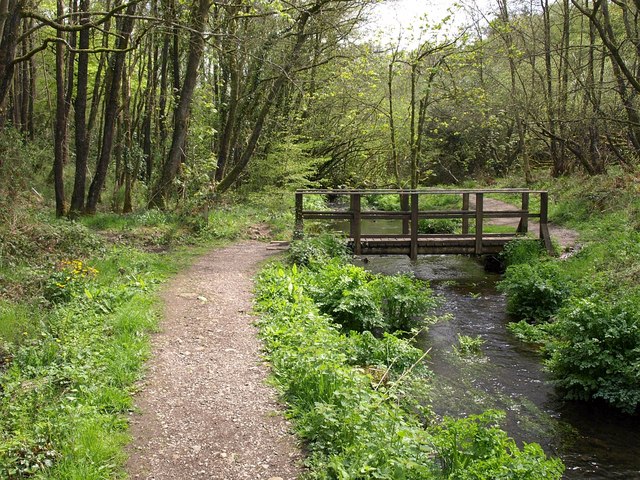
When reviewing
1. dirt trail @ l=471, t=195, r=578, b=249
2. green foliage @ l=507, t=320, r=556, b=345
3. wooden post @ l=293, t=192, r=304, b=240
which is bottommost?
green foliage @ l=507, t=320, r=556, b=345

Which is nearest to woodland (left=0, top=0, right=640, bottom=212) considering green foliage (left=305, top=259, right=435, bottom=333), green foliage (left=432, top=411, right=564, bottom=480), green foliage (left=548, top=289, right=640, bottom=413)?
green foliage (left=305, top=259, right=435, bottom=333)

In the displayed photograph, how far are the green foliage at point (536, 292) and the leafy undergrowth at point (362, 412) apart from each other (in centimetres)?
329

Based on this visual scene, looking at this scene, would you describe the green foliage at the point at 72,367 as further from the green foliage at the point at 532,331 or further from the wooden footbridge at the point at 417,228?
the green foliage at the point at 532,331

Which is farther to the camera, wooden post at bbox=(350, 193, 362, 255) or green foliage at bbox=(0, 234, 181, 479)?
wooden post at bbox=(350, 193, 362, 255)

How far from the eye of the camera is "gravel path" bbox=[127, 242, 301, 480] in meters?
4.48

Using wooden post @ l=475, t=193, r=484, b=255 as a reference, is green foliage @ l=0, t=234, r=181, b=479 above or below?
below

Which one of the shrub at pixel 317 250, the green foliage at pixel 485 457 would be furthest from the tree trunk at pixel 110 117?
the green foliage at pixel 485 457

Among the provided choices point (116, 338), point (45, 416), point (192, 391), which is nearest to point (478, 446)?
point (192, 391)

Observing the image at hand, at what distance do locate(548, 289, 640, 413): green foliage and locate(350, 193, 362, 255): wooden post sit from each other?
6.18m

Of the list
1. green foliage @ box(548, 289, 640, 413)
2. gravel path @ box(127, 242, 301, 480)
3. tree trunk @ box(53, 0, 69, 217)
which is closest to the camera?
gravel path @ box(127, 242, 301, 480)

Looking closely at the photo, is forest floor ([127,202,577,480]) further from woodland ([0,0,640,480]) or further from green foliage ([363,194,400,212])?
green foliage ([363,194,400,212])

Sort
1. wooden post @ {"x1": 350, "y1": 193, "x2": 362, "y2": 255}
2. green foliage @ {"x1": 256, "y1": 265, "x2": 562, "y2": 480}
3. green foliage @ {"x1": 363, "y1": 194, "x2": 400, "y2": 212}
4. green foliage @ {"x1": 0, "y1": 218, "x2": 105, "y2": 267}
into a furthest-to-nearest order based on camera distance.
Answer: green foliage @ {"x1": 363, "y1": 194, "x2": 400, "y2": 212} → wooden post @ {"x1": 350, "y1": 193, "x2": 362, "y2": 255} → green foliage @ {"x1": 0, "y1": 218, "x2": 105, "y2": 267} → green foliage @ {"x1": 256, "y1": 265, "x2": 562, "y2": 480}

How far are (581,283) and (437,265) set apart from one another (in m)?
5.62

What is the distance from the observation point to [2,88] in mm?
11078
